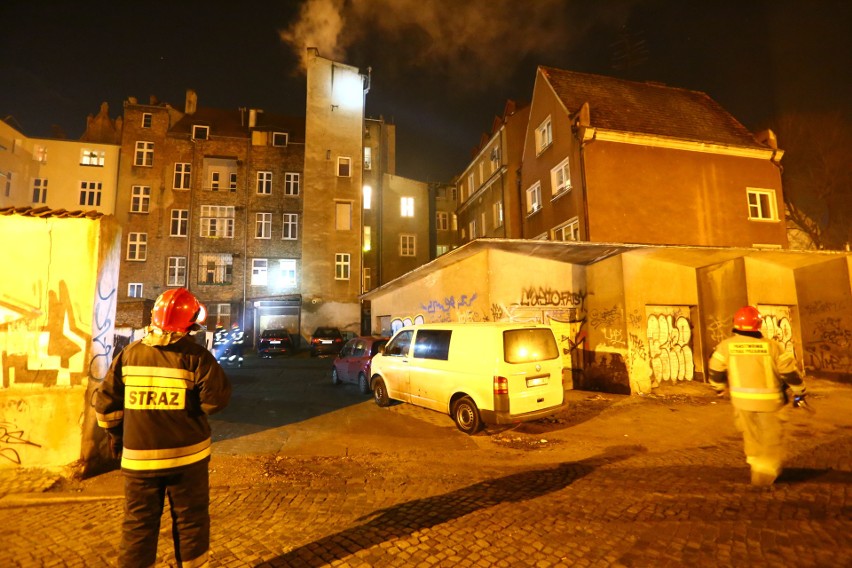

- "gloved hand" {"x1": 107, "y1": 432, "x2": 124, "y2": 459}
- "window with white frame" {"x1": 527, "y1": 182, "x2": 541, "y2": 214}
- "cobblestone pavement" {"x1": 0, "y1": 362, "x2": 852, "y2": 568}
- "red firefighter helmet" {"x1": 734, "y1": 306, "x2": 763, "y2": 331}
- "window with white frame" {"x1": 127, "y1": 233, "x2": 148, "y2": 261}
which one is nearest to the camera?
"gloved hand" {"x1": 107, "y1": 432, "x2": 124, "y2": 459}

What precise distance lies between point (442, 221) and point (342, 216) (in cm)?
891

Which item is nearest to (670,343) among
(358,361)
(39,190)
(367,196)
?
(358,361)

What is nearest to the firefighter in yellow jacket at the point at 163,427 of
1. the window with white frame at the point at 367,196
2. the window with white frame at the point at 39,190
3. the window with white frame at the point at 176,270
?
the window with white frame at the point at 176,270

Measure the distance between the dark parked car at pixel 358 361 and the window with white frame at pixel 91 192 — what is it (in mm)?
26938

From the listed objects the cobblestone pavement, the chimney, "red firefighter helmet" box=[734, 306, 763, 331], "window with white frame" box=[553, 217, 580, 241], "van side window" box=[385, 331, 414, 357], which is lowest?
the cobblestone pavement

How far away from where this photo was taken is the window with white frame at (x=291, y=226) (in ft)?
96.0

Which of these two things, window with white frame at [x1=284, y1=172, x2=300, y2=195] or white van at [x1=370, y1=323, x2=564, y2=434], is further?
window with white frame at [x1=284, y1=172, x2=300, y2=195]

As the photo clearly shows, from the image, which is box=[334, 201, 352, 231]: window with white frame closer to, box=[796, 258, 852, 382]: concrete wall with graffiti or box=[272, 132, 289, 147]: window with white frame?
box=[272, 132, 289, 147]: window with white frame

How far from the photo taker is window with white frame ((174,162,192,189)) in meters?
28.5

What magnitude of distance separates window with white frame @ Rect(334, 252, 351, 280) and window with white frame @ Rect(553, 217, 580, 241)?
14866 mm

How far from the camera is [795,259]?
462 inches

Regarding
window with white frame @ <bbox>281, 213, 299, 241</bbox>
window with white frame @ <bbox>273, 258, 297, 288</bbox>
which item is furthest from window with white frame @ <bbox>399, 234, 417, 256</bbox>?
window with white frame @ <bbox>273, 258, 297, 288</bbox>

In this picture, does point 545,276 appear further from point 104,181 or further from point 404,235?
point 104,181

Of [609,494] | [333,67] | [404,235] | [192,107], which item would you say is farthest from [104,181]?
[609,494]
